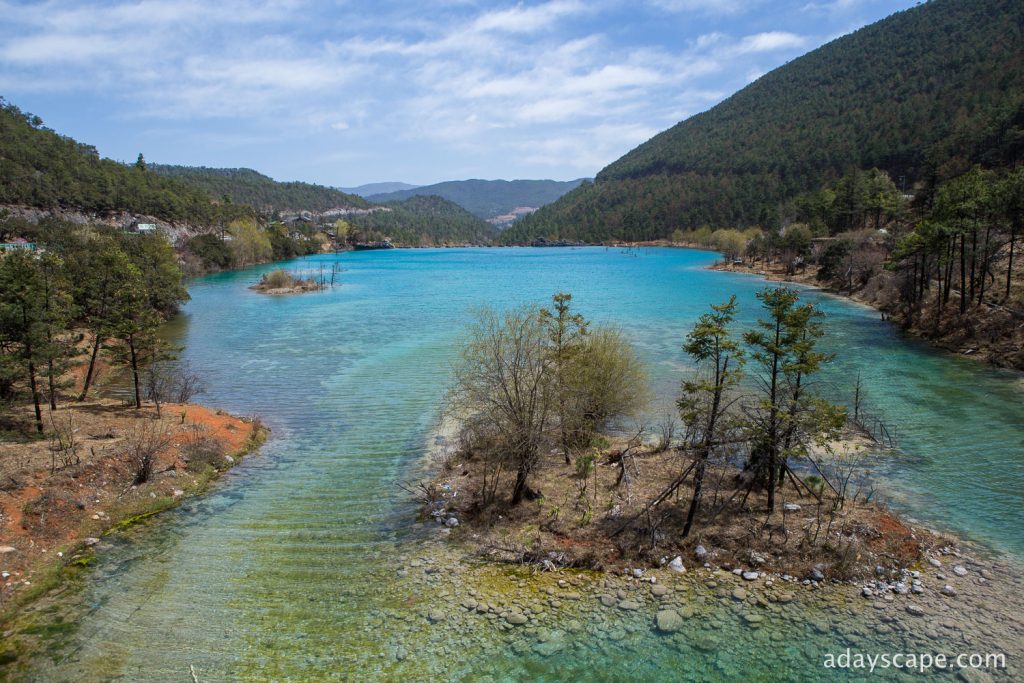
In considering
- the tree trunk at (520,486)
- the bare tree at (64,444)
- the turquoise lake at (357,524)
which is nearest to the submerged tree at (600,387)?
the tree trunk at (520,486)

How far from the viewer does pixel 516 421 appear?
1706cm

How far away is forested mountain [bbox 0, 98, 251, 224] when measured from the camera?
10356 centimetres

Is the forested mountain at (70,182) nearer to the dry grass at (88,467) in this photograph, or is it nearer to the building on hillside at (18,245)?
the building on hillside at (18,245)

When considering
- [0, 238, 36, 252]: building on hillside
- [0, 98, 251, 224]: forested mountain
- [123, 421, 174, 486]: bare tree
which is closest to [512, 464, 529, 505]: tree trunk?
[123, 421, 174, 486]: bare tree

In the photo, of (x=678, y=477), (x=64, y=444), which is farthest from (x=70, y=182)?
(x=678, y=477)

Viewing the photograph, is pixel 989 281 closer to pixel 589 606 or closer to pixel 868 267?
pixel 868 267

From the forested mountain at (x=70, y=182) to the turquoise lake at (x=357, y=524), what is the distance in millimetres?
89076

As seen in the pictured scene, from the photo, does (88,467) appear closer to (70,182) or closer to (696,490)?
(696,490)

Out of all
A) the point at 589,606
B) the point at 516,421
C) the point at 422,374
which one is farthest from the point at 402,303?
the point at 589,606

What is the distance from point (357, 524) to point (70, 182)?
130 m

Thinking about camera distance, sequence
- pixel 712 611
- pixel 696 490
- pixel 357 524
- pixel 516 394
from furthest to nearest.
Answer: pixel 357 524
pixel 516 394
pixel 696 490
pixel 712 611

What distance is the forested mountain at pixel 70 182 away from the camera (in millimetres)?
103562

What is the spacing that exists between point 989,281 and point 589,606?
143 ft

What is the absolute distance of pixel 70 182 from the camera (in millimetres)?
112438
